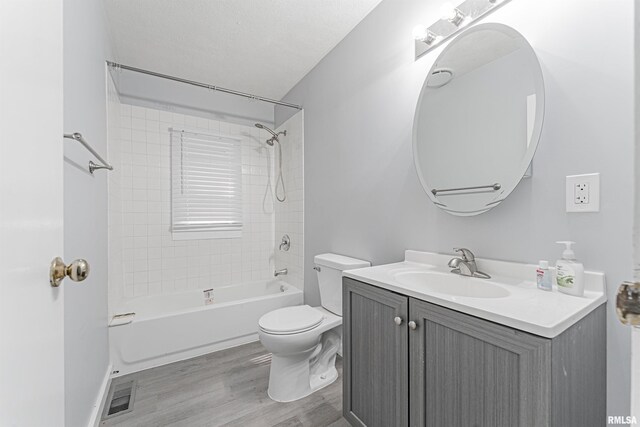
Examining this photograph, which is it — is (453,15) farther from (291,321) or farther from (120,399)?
(120,399)

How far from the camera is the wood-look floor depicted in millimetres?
1493

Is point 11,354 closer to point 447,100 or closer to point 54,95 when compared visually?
point 54,95

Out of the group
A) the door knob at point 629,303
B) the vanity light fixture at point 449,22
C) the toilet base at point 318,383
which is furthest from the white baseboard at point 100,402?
the vanity light fixture at point 449,22

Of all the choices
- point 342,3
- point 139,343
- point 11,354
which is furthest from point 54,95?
point 139,343

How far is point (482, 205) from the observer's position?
1.23 m

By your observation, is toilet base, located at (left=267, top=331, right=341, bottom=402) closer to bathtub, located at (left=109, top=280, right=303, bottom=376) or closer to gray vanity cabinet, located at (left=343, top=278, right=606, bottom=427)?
gray vanity cabinet, located at (left=343, top=278, right=606, bottom=427)

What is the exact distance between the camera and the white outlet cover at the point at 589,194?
94cm

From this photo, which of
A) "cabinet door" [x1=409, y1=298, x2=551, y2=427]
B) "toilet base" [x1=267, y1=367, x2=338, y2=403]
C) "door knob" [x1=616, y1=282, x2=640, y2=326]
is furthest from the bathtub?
"door knob" [x1=616, y1=282, x2=640, y2=326]

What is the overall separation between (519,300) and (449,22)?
1311 mm

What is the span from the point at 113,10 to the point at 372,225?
2232 millimetres

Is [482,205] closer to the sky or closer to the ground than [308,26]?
closer to the ground

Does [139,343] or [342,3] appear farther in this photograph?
[139,343]

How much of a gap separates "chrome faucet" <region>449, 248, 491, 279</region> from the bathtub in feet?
5.63

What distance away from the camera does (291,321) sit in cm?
172
